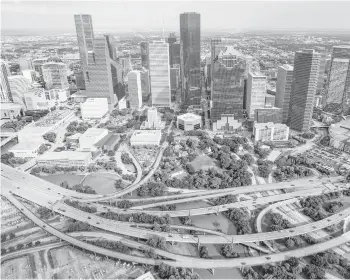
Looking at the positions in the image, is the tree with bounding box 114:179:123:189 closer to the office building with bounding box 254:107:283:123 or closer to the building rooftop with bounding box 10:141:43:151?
the building rooftop with bounding box 10:141:43:151

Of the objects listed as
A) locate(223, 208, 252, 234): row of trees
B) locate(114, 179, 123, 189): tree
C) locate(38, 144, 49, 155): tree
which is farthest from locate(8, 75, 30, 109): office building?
locate(223, 208, 252, 234): row of trees

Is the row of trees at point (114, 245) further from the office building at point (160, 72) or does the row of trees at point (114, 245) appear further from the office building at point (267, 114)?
the office building at point (160, 72)

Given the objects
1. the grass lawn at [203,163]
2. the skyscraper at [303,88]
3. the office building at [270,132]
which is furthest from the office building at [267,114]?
the grass lawn at [203,163]

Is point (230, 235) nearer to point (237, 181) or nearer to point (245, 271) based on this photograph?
point (245, 271)

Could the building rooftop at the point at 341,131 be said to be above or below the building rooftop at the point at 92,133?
below

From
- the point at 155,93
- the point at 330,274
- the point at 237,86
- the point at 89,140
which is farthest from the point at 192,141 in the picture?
the point at 330,274

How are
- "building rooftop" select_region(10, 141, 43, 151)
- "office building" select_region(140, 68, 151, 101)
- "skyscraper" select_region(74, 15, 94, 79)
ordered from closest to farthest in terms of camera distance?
1. "building rooftop" select_region(10, 141, 43, 151)
2. "skyscraper" select_region(74, 15, 94, 79)
3. "office building" select_region(140, 68, 151, 101)
